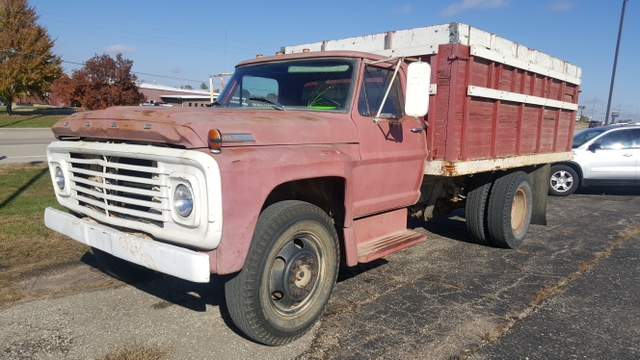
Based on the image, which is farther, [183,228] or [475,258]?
[475,258]

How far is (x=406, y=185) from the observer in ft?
15.8

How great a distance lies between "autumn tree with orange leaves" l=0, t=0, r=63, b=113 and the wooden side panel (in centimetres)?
3736

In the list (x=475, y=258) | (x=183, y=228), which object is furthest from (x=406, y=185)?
(x=183, y=228)

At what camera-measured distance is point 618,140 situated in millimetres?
10930

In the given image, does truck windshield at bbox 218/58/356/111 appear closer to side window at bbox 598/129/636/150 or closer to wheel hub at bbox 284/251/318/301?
wheel hub at bbox 284/251/318/301

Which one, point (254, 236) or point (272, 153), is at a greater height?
point (272, 153)

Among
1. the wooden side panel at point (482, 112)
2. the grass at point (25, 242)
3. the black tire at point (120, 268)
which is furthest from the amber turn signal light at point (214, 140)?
the wooden side panel at point (482, 112)

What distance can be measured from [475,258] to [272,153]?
140 inches

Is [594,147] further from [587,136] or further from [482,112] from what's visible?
[482,112]

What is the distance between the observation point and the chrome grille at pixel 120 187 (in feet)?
10.1

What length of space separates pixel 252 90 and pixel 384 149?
139 centimetres

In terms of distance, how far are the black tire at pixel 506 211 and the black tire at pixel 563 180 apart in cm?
514

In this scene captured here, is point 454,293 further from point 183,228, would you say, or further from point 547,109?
point 547,109

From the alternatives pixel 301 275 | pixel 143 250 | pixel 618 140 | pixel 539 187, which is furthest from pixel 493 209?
pixel 618 140
